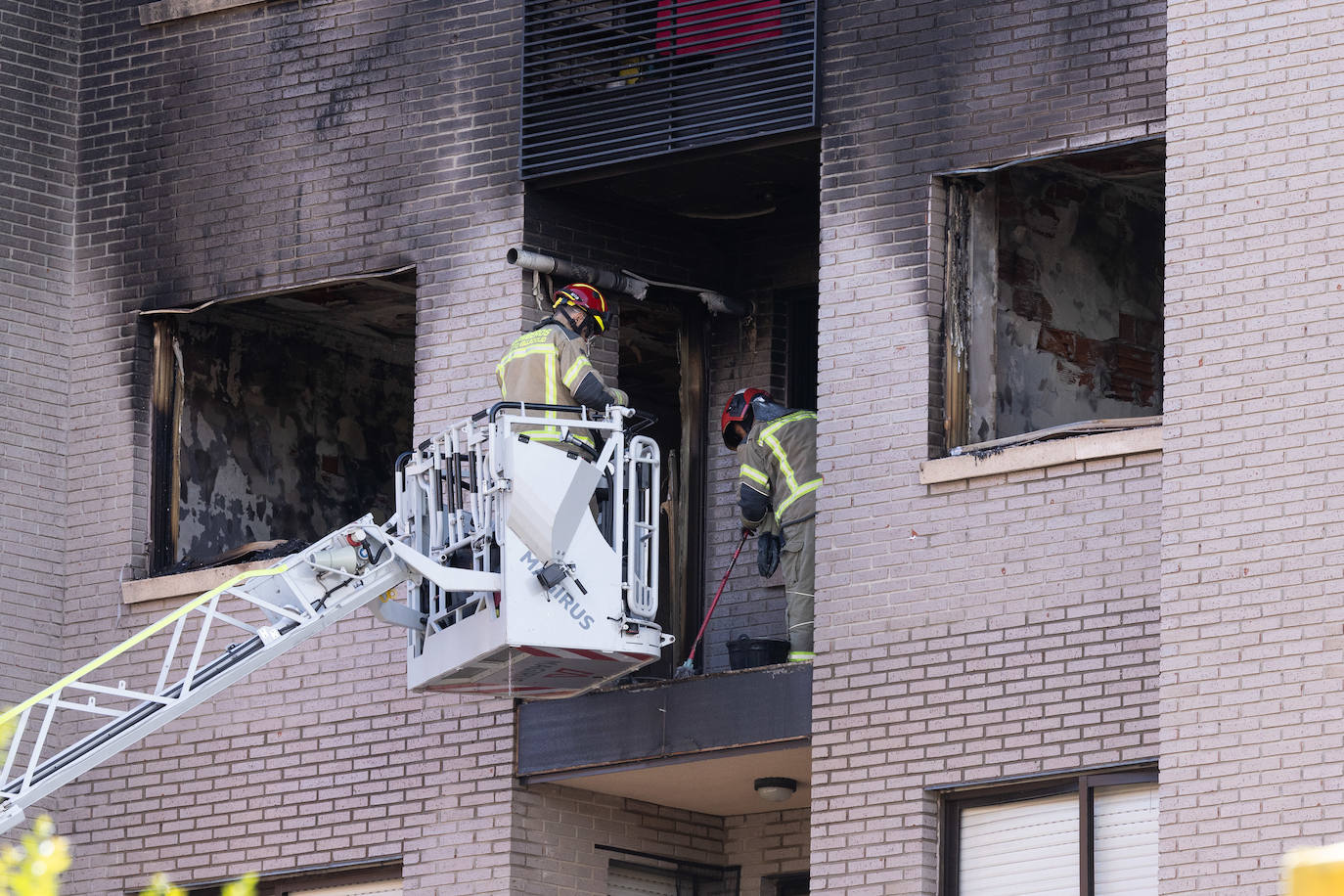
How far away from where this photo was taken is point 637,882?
15.4m

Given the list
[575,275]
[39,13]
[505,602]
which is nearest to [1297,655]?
[505,602]

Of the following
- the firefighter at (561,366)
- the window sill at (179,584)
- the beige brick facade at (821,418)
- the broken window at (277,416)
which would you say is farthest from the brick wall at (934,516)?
the window sill at (179,584)

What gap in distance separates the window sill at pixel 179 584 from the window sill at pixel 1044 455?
4463mm

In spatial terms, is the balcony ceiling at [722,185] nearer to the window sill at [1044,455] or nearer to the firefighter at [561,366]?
the firefighter at [561,366]

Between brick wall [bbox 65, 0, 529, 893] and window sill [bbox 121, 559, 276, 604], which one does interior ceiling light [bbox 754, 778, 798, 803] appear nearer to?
brick wall [bbox 65, 0, 529, 893]

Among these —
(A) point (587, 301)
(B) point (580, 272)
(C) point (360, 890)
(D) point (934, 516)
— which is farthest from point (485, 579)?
(C) point (360, 890)

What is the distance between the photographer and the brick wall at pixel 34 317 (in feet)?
52.0

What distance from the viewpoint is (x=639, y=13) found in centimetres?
1470

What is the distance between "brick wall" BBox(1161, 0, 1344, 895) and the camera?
1062cm

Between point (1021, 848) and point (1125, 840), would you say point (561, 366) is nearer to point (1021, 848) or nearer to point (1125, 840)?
point (1021, 848)

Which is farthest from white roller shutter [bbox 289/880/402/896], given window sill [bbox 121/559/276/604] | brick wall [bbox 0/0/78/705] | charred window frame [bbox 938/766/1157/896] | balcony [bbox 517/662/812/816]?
charred window frame [bbox 938/766/1157/896]

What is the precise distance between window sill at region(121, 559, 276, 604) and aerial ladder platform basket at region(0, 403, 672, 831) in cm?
264

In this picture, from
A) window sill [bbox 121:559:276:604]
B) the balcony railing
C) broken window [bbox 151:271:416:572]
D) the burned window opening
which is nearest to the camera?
the balcony railing

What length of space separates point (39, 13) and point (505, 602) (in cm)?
642
